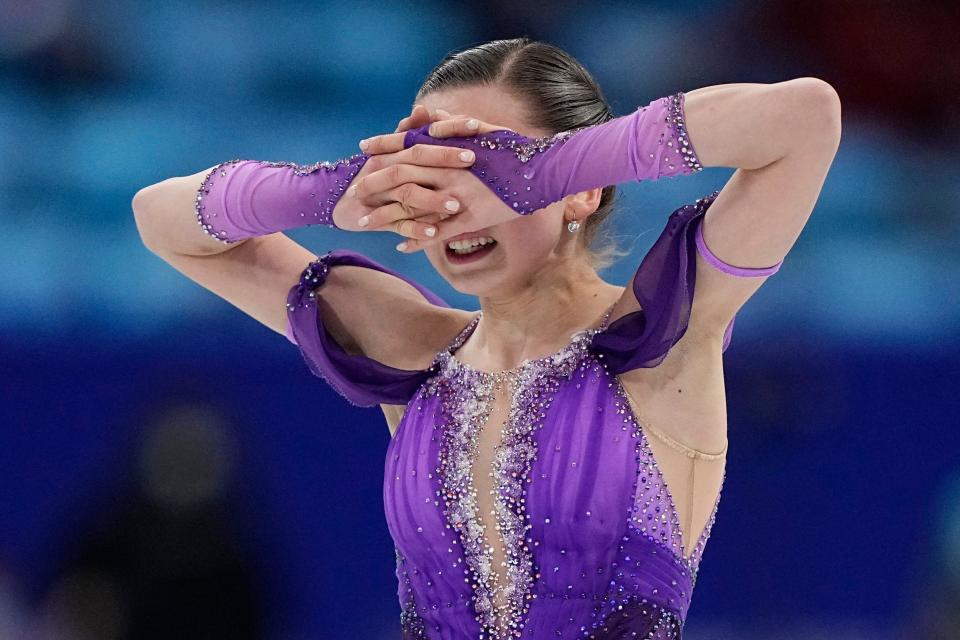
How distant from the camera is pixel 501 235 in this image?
5.43ft

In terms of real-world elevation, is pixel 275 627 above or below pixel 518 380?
below

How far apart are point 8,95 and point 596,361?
2.29m

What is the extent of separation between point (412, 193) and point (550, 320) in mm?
341

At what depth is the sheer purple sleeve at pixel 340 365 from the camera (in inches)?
71.6

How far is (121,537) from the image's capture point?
2938 millimetres

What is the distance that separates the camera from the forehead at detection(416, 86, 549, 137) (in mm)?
1671

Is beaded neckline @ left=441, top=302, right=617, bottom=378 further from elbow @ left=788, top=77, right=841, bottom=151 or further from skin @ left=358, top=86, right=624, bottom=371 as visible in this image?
elbow @ left=788, top=77, right=841, bottom=151

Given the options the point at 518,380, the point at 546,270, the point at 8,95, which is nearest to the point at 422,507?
the point at 518,380

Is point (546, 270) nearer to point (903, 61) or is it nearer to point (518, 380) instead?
point (518, 380)

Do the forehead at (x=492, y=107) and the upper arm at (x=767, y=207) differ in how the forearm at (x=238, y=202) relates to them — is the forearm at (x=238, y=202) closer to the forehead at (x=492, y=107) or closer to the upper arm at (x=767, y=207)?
the forehead at (x=492, y=107)

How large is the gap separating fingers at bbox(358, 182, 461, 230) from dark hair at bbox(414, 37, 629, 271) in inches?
9.5

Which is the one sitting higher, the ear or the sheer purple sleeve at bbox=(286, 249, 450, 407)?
the ear

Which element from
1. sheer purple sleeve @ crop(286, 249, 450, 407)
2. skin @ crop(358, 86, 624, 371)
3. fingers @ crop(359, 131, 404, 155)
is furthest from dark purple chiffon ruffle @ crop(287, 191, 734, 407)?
fingers @ crop(359, 131, 404, 155)

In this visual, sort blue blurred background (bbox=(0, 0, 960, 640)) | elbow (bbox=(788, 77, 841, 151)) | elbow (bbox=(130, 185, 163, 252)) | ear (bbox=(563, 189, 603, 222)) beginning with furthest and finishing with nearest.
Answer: blue blurred background (bbox=(0, 0, 960, 640)), elbow (bbox=(130, 185, 163, 252)), ear (bbox=(563, 189, 603, 222)), elbow (bbox=(788, 77, 841, 151))
